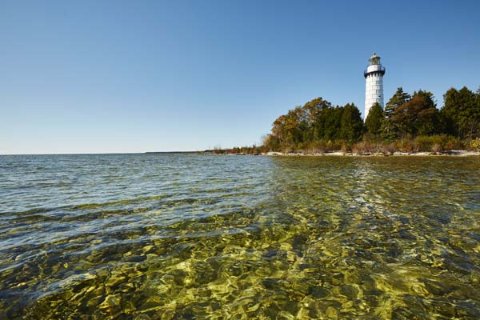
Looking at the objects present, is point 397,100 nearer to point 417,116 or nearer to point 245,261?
point 417,116

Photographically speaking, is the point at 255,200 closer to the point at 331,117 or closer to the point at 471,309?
the point at 471,309

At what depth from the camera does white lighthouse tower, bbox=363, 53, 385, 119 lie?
6150 cm

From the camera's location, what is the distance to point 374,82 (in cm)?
6178

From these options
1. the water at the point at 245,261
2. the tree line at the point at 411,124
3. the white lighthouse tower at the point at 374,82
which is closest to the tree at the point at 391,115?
the tree line at the point at 411,124

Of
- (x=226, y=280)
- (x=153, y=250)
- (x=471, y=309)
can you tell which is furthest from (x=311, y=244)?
(x=153, y=250)

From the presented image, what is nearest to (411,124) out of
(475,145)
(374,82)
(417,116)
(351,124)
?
(417,116)

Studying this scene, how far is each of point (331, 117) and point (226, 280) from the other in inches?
2389

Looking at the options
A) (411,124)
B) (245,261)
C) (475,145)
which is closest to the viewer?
(245,261)

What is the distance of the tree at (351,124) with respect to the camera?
2116 inches

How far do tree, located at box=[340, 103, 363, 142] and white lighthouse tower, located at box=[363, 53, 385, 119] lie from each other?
869 cm

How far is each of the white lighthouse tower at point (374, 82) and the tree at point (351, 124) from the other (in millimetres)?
8689

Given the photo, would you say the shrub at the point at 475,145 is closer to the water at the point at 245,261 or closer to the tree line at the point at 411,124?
the tree line at the point at 411,124

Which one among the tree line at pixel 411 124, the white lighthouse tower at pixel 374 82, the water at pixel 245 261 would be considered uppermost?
the white lighthouse tower at pixel 374 82

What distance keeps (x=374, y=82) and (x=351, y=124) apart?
16.5 m
